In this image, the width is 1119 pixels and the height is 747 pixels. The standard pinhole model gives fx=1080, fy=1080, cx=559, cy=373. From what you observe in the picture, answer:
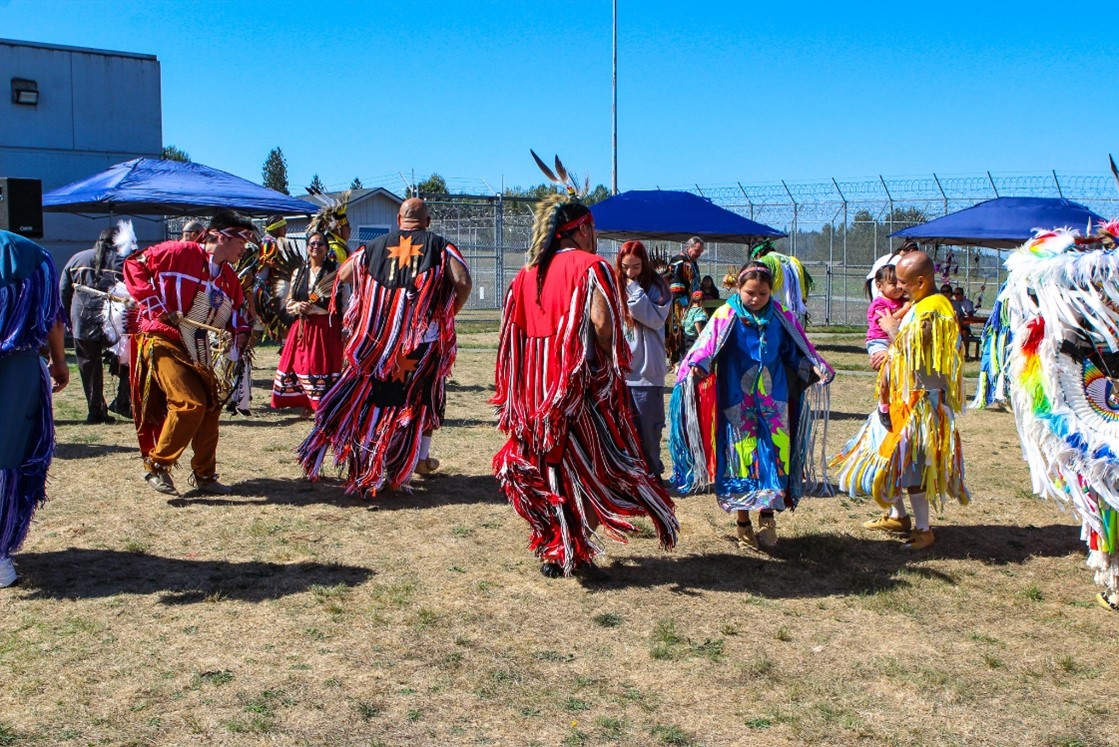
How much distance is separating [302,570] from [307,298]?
3.82m

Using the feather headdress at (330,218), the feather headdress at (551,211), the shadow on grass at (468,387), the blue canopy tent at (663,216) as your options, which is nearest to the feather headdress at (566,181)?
the feather headdress at (551,211)

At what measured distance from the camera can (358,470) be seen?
6.64m

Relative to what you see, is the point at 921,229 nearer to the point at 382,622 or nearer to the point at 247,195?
the point at 247,195

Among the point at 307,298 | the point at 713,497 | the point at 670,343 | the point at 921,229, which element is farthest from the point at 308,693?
the point at 921,229

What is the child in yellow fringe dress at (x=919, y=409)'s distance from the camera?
5.64m

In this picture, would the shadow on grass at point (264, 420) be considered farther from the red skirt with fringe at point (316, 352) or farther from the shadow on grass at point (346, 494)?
the shadow on grass at point (346, 494)

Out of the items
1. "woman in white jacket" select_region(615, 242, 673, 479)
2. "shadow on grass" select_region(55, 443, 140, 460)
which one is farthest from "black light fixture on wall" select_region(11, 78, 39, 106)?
"woman in white jacket" select_region(615, 242, 673, 479)

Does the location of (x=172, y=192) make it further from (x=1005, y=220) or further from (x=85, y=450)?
(x=1005, y=220)

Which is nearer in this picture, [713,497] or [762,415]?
[762,415]

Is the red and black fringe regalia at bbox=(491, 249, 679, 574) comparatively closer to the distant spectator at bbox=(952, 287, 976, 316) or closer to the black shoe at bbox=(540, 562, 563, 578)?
the black shoe at bbox=(540, 562, 563, 578)

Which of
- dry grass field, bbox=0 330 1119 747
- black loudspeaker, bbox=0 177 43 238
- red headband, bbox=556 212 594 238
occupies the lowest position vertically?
dry grass field, bbox=0 330 1119 747

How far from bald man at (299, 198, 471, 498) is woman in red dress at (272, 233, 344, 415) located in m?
1.88

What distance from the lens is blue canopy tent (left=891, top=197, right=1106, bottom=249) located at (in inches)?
625

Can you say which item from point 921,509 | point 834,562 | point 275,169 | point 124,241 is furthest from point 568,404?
point 275,169
